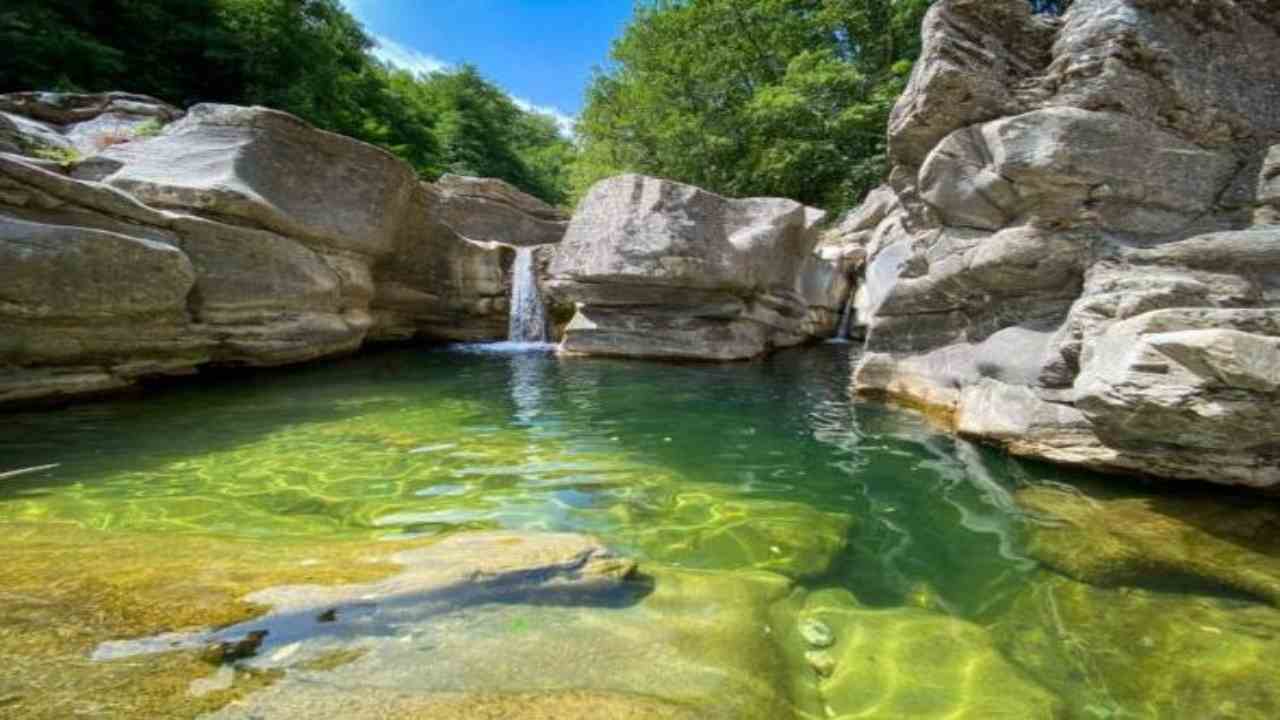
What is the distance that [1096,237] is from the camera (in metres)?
6.68

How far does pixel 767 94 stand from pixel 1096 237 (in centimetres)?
1687

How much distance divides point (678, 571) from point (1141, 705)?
2.05 meters

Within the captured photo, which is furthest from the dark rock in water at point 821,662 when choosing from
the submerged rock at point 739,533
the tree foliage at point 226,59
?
the tree foliage at point 226,59

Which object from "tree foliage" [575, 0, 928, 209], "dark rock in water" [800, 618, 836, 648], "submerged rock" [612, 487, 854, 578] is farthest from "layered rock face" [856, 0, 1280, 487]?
A: "tree foliage" [575, 0, 928, 209]

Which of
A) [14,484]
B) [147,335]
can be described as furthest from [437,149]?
[14,484]

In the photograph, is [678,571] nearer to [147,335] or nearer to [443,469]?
[443,469]

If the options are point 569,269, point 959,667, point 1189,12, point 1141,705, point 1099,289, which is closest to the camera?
point 1141,705

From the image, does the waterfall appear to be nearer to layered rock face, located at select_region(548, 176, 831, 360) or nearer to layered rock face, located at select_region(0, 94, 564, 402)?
layered rock face, located at select_region(0, 94, 564, 402)

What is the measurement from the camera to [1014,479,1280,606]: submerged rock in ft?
11.8

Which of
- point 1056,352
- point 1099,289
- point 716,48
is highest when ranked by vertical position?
point 716,48

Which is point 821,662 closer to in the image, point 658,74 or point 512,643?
point 512,643

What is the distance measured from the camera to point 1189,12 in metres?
6.93

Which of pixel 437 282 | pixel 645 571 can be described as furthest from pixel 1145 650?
pixel 437 282

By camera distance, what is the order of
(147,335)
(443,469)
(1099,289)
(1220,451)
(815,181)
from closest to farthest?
(1220,451) → (443,469) → (1099,289) → (147,335) → (815,181)
